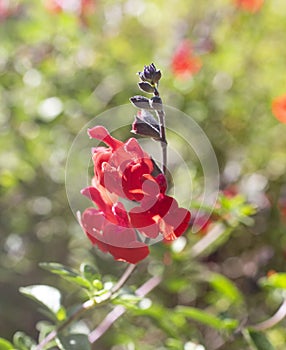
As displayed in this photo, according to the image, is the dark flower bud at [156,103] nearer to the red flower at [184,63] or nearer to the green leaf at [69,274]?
the green leaf at [69,274]

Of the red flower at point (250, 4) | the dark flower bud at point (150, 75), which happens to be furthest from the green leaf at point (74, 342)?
the red flower at point (250, 4)

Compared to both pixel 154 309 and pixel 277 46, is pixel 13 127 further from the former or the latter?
pixel 277 46

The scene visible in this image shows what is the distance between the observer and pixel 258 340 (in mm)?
1200

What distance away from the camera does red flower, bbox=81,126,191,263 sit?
0.92m

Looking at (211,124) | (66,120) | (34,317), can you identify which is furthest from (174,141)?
(34,317)

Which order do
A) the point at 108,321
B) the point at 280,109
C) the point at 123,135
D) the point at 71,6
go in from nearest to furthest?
1. the point at 108,321
2. the point at 280,109
3. the point at 123,135
4. the point at 71,6

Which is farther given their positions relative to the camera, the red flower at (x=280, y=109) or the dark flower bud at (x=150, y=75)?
the red flower at (x=280, y=109)

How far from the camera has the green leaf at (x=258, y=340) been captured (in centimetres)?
119

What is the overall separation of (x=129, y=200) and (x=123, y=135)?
120 cm

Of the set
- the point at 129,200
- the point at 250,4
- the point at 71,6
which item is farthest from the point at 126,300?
the point at 250,4

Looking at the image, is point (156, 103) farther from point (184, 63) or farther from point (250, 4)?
point (250, 4)

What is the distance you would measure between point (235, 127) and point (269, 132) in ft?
0.41

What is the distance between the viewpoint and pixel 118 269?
1791mm

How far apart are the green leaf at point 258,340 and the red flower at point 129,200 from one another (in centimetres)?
36
